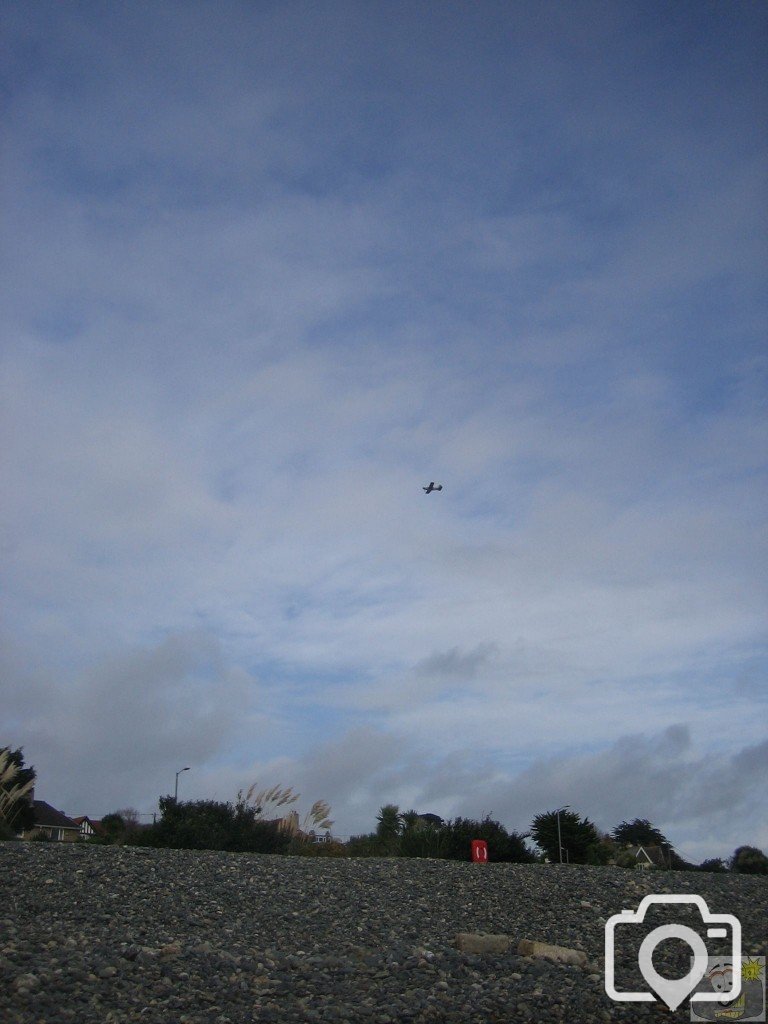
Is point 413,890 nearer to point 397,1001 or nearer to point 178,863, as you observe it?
point 178,863

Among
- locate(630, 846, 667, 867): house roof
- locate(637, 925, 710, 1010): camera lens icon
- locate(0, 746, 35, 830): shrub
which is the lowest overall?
locate(637, 925, 710, 1010): camera lens icon

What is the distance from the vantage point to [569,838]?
2341 centimetres

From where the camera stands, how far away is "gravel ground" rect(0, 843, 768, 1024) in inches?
381

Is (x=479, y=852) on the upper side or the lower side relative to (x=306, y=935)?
upper

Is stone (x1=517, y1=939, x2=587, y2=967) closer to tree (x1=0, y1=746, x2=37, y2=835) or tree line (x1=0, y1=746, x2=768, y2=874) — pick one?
tree line (x1=0, y1=746, x2=768, y2=874)

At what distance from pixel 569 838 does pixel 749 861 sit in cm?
1412

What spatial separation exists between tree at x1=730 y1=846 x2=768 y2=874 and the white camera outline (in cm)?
1844

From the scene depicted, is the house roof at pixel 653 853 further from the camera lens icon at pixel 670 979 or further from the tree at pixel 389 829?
the camera lens icon at pixel 670 979

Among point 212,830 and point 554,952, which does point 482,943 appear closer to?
point 554,952

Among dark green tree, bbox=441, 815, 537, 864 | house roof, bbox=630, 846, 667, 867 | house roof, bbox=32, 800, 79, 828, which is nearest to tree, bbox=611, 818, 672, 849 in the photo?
house roof, bbox=630, 846, 667, 867

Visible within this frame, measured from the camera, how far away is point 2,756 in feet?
77.2

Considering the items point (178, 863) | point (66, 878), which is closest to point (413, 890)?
point (178, 863)

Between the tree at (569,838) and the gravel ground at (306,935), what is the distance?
571 cm

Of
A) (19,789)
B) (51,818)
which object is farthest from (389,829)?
(51,818)
